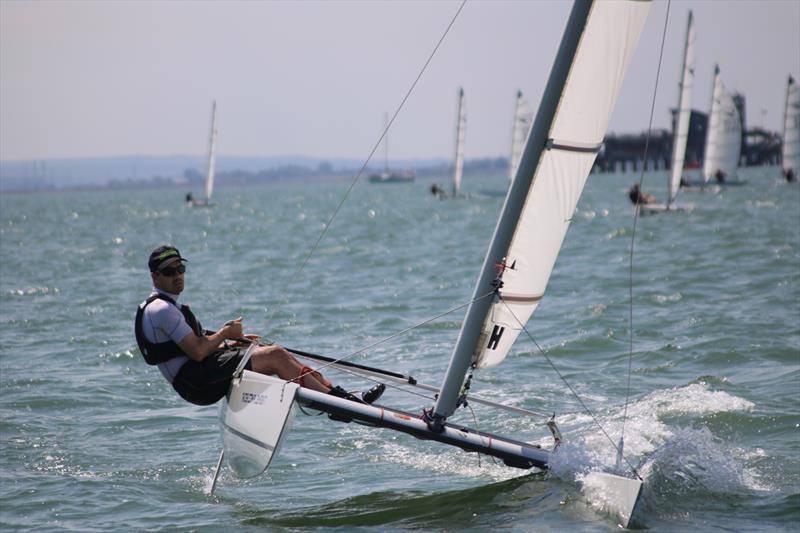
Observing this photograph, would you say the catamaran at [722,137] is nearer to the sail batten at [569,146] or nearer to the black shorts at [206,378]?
the sail batten at [569,146]

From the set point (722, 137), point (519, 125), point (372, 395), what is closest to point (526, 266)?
point (372, 395)

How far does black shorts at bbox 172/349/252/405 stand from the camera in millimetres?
6293

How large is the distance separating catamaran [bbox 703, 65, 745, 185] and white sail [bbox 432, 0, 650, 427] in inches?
1499

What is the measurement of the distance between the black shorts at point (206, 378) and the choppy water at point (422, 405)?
67 cm

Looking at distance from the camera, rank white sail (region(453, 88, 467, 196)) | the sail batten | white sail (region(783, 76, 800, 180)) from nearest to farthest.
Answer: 1. the sail batten
2. white sail (region(783, 76, 800, 180))
3. white sail (region(453, 88, 467, 196))

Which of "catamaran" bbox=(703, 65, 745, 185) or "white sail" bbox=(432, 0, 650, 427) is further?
"catamaran" bbox=(703, 65, 745, 185)

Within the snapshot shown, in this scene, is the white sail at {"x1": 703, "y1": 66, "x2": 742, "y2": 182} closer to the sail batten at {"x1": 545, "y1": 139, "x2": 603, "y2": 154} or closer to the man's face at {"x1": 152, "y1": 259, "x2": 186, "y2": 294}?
the sail batten at {"x1": 545, "y1": 139, "x2": 603, "y2": 154}

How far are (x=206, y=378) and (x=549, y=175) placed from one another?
2319 millimetres

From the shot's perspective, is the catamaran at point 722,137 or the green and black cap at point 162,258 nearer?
the green and black cap at point 162,258

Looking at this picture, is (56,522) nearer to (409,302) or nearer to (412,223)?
(409,302)

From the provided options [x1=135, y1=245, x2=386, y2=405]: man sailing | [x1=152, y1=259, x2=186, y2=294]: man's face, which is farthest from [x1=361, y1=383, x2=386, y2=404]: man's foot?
[x1=152, y1=259, x2=186, y2=294]: man's face

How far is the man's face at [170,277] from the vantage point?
246 inches

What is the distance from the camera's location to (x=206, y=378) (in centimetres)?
631

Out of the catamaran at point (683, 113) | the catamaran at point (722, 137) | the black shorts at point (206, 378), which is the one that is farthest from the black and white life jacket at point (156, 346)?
the catamaran at point (722, 137)
